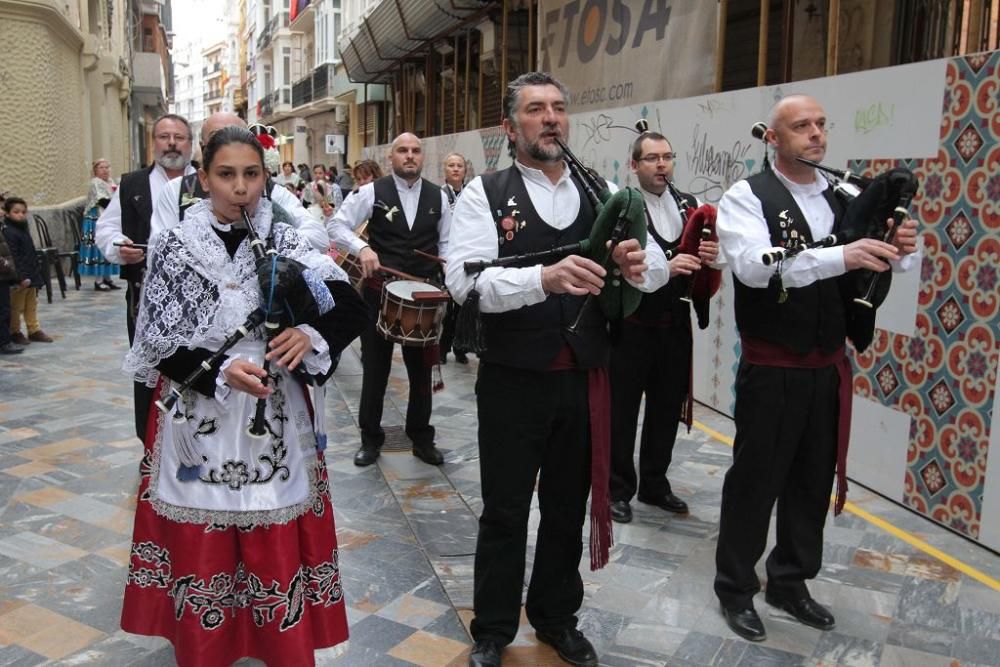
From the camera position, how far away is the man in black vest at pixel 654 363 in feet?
14.7

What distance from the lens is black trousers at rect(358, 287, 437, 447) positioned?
5555 millimetres

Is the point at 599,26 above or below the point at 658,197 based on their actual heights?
above

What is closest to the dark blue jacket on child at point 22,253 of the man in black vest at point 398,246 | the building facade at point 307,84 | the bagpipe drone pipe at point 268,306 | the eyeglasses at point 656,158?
the man in black vest at point 398,246

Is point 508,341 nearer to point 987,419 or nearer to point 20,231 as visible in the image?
point 987,419

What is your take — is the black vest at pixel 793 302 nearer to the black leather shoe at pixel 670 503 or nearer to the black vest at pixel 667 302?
the black vest at pixel 667 302

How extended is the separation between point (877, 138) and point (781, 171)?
1881mm

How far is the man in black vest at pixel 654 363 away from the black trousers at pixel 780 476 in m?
1.02

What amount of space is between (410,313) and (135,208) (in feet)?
5.22

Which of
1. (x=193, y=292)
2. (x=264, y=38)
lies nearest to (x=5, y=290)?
(x=193, y=292)

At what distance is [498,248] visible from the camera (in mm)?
2910

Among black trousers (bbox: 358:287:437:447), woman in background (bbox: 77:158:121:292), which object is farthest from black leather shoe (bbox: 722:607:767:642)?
woman in background (bbox: 77:158:121:292)

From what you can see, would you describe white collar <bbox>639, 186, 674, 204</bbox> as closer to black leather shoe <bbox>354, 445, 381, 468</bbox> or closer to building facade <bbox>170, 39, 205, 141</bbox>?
black leather shoe <bbox>354, 445, 381, 468</bbox>

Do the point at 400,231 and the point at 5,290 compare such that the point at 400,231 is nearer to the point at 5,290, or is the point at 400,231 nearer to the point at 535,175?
the point at 535,175

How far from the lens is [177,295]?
2689mm
